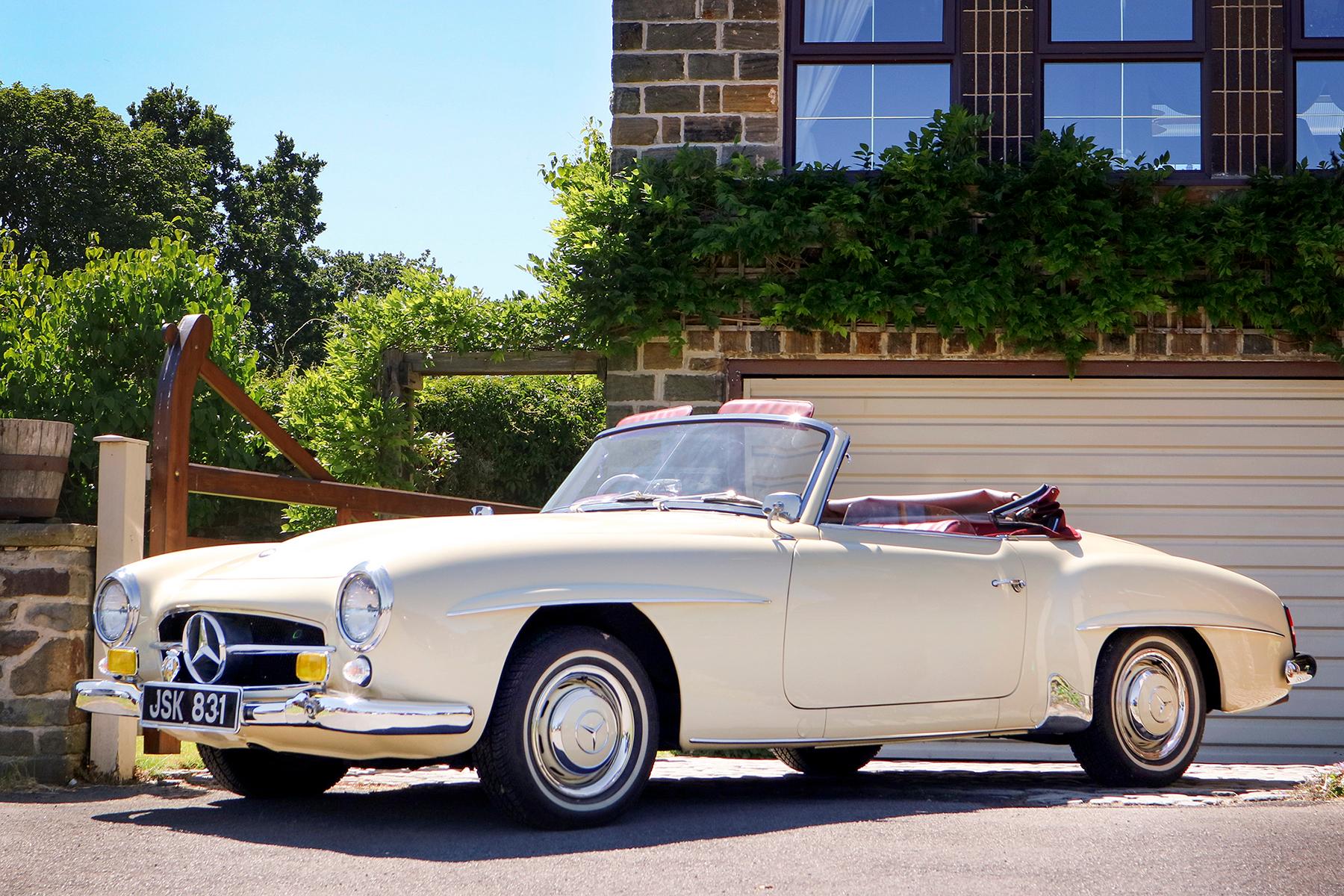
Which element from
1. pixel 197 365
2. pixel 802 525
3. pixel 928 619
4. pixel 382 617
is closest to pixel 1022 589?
pixel 928 619

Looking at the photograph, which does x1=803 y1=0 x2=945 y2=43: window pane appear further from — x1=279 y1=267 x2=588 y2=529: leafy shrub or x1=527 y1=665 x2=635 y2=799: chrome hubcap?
x1=527 y1=665 x2=635 y2=799: chrome hubcap

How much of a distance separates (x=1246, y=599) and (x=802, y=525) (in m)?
2.30

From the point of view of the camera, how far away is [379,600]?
427 centimetres

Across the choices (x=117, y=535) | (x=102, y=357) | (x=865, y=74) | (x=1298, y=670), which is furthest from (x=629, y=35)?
(x=102, y=357)

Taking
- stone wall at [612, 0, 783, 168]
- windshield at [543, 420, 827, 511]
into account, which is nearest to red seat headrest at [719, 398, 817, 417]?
windshield at [543, 420, 827, 511]

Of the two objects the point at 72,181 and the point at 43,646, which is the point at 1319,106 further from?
the point at 72,181

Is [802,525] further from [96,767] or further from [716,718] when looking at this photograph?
[96,767]

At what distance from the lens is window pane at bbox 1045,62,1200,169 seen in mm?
9398

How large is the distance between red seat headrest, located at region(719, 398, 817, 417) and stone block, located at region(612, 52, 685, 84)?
3.57m

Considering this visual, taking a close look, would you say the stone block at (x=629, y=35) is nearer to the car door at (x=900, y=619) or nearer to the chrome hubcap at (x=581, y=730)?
the car door at (x=900, y=619)

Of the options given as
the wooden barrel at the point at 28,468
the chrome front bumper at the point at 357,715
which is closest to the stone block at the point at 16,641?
the wooden barrel at the point at 28,468

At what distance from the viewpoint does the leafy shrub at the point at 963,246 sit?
8703 millimetres

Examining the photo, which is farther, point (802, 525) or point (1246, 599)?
point (1246, 599)

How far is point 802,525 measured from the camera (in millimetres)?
5340
